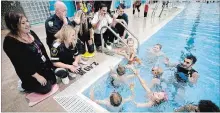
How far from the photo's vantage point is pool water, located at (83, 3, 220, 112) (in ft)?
9.76

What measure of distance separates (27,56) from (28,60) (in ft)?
0.21

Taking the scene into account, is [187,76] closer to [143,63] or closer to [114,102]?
[143,63]

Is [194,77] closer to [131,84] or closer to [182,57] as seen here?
[131,84]

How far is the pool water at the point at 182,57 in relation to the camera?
297cm

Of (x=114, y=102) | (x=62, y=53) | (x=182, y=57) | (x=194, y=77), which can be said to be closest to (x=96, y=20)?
(x=62, y=53)

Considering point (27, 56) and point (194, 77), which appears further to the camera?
point (194, 77)

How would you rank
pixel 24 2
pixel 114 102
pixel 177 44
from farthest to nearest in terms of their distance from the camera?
1. pixel 24 2
2. pixel 177 44
3. pixel 114 102

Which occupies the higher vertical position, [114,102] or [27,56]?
[27,56]

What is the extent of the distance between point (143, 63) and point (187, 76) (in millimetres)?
1369

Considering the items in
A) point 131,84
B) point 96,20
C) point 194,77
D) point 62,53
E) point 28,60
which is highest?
point 96,20

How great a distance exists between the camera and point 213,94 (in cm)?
333

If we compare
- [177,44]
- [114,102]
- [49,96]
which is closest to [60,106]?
[49,96]

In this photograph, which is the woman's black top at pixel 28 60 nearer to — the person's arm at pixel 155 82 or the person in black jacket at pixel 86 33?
the person in black jacket at pixel 86 33

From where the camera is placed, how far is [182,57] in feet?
15.5
